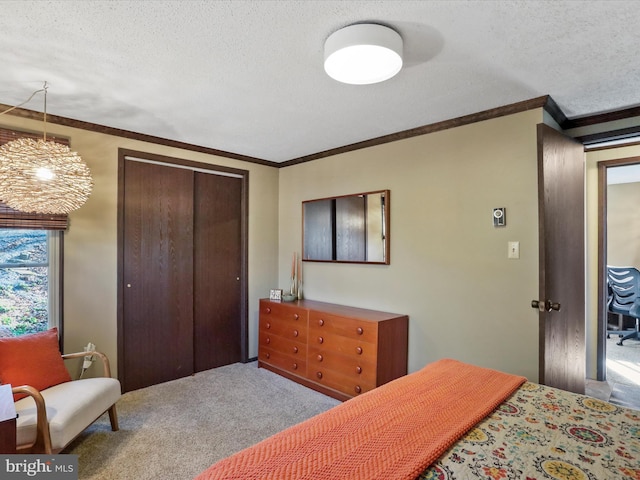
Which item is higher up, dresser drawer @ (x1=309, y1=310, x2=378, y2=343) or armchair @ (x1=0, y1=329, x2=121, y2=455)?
dresser drawer @ (x1=309, y1=310, x2=378, y2=343)

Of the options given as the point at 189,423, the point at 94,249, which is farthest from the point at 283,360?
the point at 94,249

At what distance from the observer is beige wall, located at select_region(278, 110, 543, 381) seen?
2.54 metres

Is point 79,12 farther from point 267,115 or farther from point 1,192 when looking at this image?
point 267,115

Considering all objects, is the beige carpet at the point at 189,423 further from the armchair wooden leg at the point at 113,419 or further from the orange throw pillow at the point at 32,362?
the orange throw pillow at the point at 32,362

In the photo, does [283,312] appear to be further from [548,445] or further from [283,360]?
Result: [548,445]

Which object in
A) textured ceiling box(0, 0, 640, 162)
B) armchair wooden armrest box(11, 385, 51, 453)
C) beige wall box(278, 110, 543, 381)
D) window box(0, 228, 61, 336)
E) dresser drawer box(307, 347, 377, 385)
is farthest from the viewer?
dresser drawer box(307, 347, 377, 385)

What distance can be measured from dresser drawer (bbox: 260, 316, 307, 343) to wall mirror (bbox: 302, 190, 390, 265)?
29.8 inches

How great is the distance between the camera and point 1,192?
2.07 metres

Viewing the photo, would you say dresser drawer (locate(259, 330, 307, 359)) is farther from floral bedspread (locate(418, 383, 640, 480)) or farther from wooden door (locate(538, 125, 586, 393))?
floral bedspread (locate(418, 383, 640, 480))

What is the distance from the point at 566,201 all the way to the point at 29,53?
136 inches

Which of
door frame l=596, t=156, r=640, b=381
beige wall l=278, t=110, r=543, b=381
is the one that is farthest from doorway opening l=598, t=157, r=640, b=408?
beige wall l=278, t=110, r=543, b=381

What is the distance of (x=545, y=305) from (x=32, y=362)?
3.30 meters

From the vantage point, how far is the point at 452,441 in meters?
1.29

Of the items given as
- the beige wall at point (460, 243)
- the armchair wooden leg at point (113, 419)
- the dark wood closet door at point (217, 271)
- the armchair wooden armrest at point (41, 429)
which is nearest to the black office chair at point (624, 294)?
the beige wall at point (460, 243)
